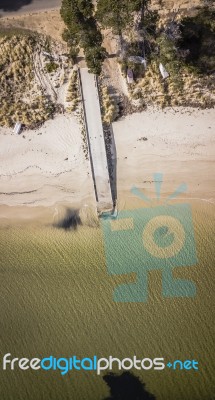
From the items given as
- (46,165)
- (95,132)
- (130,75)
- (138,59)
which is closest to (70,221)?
(46,165)

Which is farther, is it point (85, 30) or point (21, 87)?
point (21, 87)

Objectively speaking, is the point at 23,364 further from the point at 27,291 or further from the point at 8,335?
the point at 27,291

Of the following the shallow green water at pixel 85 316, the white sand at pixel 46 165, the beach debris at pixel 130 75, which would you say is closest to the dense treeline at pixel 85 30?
the beach debris at pixel 130 75

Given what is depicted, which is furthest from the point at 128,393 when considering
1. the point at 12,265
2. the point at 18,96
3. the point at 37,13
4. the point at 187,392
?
the point at 37,13

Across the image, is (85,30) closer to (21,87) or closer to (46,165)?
(21,87)

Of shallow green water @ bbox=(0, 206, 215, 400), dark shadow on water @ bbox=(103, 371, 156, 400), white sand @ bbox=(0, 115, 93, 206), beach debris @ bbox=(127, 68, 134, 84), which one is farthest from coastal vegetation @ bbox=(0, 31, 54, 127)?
dark shadow on water @ bbox=(103, 371, 156, 400)
